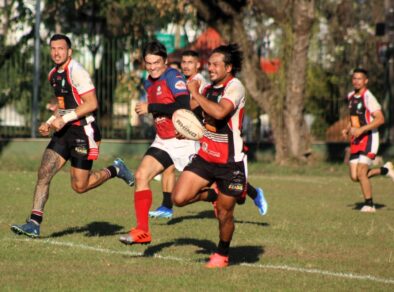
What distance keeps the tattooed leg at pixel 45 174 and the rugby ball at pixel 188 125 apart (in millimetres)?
2207

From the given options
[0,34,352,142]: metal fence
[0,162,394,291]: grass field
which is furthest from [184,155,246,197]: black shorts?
[0,34,352,142]: metal fence

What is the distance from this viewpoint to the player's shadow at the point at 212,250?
1027cm

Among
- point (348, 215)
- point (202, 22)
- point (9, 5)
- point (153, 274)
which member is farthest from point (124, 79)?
point (153, 274)

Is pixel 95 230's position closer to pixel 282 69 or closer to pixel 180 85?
pixel 180 85

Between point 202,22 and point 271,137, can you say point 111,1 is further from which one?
point 271,137

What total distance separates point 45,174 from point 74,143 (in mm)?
466

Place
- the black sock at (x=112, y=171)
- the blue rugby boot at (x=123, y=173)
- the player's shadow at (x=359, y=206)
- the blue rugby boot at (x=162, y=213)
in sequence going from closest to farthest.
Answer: the black sock at (x=112, y=171)
the blue rugby boot at (x=123, y=173)
the blue rugby boot at (x=162, y=213)
the player's shadow at (x=359, y=206)

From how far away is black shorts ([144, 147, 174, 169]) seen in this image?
1160 cm

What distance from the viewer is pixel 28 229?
11.2 meters

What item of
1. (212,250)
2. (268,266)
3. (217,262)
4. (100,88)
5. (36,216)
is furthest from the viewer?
(100,88)

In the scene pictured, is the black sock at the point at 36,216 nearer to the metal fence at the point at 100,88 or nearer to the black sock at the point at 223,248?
the black sock at the point at 223,248

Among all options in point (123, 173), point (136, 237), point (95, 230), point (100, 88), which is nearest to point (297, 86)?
point (100, 88)

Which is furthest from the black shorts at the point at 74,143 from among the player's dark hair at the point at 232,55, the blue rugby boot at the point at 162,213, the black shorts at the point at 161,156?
the player's dark hair at the point at 232,55

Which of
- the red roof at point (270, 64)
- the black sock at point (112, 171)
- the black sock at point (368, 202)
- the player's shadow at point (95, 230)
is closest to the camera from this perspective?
the player's shadow at point (95, 230)
